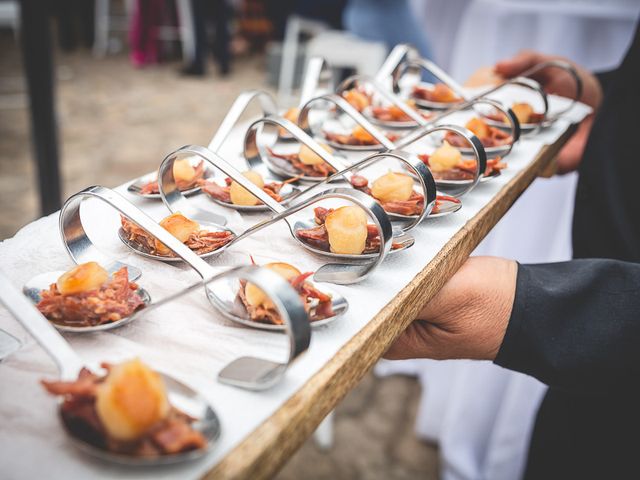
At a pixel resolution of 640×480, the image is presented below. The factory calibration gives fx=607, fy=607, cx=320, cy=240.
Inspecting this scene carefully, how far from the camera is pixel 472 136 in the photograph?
0.66 metres

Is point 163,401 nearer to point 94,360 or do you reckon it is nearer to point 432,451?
point 94,360

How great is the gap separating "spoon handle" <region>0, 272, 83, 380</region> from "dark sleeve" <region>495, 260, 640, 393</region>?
1.49 ft

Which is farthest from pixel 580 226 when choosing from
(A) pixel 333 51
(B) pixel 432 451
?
(A) pixel 333 51

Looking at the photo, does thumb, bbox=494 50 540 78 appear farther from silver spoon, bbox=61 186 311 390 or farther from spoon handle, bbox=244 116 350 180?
silver spoon, bbox=61 186 311 390

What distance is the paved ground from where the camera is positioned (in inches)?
57.2

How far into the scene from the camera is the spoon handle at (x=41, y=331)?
37 centimetres

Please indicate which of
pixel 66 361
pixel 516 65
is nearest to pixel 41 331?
pixel 66 361

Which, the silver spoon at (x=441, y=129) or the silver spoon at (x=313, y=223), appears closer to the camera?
the silver spoon at (x=313, y=223)

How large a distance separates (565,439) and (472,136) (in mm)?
520

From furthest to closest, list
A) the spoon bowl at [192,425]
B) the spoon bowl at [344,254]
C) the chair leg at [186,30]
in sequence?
the chair leg at [186,30] → the spoon bowl at [344,254] → the spoon bowl at [192,425]

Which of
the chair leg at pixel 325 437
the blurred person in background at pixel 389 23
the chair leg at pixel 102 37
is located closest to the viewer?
the chair leg at pixel 325 437

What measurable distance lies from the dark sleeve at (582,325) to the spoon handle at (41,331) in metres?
0.45

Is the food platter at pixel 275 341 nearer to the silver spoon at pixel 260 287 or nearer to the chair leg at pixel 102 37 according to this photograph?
the silver spoon at pixel 260 287

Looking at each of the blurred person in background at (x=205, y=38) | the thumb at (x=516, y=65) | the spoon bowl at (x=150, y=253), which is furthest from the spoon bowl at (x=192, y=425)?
the blurred person in background at (x=205, y=38)
